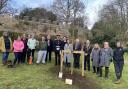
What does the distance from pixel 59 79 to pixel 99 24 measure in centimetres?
3330

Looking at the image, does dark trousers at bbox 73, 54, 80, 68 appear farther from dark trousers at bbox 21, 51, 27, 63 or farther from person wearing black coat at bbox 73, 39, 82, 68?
dark trousers at bbox 21, 51, 27, 63

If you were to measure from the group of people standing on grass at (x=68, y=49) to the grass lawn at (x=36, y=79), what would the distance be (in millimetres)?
648

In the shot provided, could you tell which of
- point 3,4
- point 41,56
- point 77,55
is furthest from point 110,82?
point 3,4

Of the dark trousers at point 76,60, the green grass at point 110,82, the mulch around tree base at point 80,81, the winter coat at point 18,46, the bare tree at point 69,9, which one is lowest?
the green grass at point 110,82

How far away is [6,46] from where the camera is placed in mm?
15883

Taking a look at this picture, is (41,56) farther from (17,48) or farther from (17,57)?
(17,48)

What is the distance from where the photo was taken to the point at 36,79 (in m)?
12.9

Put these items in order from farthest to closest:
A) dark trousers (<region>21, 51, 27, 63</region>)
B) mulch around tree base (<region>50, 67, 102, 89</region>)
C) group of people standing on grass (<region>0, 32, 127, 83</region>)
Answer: dark trousers (<region>21, 51, 27, 63</region>) < group of people standing on grass (<region>0, 32, 127, 83</region>) < mulch around tree base (<region>50, 67, 102, 89</region>)

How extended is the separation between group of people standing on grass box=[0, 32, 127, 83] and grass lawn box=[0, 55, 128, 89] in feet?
2.13

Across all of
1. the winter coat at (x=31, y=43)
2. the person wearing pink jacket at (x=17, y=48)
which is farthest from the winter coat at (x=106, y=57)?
the person wearing pink jacket at (x=17, y=48)

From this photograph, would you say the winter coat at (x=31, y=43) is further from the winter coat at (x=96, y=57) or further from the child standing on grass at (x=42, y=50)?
the winter coat at (x=96, y=57)

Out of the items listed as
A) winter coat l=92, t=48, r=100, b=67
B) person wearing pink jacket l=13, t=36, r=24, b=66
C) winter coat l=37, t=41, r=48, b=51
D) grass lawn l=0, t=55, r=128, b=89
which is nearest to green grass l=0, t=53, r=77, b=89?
grass lawn l=0, t=55, r=128, b=89

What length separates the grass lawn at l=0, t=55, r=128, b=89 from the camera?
1196 cm

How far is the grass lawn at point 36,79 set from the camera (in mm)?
11961
